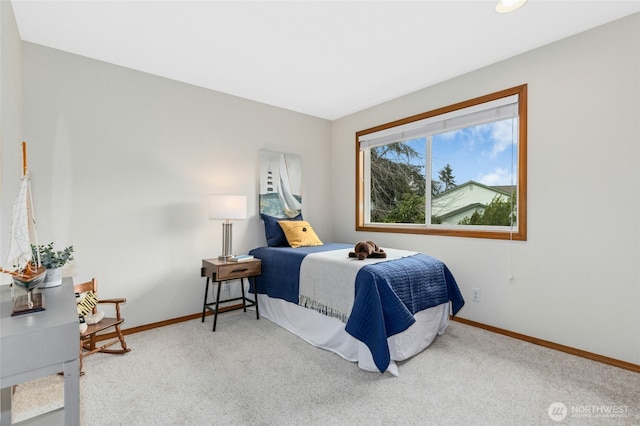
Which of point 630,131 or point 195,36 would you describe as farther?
point 195,36

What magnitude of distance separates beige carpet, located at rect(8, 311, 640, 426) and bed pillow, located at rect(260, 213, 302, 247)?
121cm

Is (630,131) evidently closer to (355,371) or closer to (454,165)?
(454,165)

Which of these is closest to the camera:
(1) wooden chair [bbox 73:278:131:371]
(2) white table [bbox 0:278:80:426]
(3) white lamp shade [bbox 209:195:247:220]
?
(2) white table [bbox 0:278:80:426]

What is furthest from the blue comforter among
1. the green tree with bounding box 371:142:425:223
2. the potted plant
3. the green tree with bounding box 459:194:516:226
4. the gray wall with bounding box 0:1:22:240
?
the gray wall with bounding box 0:1:22:240

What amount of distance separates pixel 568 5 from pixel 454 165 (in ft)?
5.22

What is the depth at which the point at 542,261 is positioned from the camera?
2.64 meters

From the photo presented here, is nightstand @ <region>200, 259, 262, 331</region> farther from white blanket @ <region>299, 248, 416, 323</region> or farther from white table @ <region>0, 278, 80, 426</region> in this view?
white table @ <region>0, 278, 80, 426</region>

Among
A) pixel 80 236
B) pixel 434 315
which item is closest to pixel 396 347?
pixel 434 315

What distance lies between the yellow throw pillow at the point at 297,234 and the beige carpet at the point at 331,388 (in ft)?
3.84

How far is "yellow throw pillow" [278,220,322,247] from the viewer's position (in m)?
3.56

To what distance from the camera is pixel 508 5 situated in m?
2.06

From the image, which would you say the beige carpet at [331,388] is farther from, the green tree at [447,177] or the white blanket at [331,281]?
the green tree at [447,177]

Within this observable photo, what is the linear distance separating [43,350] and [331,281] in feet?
6.05

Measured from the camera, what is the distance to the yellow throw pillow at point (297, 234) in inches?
140
